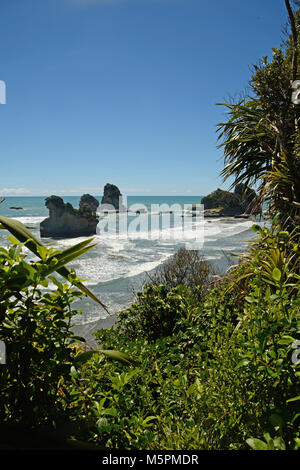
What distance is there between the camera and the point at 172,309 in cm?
316

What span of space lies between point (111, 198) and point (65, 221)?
55.8 meters

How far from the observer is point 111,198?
3937 inches

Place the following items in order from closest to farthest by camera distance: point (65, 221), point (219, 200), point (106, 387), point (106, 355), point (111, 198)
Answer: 1. point (106, 355)
2. point (106, 387)
3. point (65, 221)
4. point (219, 200)
5. point (111, 198)

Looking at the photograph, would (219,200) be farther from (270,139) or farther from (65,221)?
(270,139)

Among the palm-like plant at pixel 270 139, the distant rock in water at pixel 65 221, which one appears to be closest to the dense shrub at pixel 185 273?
the palm-like plant at pixel 270 139

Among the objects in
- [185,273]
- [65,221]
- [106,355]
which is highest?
[65,221]

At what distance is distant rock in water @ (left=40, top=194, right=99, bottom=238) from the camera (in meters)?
44.6

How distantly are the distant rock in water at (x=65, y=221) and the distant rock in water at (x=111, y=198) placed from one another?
52.7 metres

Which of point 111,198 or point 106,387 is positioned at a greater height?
point 111,198

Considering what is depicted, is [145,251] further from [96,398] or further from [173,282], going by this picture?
[96,398]

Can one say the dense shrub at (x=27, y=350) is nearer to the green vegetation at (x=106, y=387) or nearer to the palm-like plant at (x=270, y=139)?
the green vegetation at (x=106, y=387)

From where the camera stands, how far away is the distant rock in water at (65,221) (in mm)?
Result: 44625

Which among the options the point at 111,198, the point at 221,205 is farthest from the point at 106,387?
the point at 111,198
